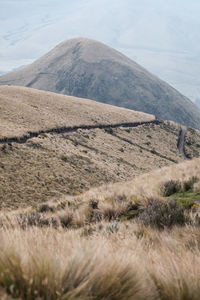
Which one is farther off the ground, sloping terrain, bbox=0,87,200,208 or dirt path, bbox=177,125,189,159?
sloping terrain, bbox=0,87,200,208

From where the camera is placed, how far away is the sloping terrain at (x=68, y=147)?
90.2ft

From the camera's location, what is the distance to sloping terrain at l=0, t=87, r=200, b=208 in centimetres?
2750

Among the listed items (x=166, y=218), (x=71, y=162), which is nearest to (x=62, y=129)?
(x=71, y=162)

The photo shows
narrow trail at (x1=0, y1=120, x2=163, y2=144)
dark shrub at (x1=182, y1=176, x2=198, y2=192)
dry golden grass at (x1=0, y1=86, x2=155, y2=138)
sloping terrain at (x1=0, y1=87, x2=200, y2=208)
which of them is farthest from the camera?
dry golden grass at (x1=0, y1=86, x2=155, y2=138)

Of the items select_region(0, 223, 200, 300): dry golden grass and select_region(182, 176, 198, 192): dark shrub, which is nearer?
select_region(0, 223, 200, 300): dry golden grass

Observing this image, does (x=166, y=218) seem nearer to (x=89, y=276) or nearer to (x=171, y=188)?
(x=89, y=276)

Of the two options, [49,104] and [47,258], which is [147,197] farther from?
[49,104]

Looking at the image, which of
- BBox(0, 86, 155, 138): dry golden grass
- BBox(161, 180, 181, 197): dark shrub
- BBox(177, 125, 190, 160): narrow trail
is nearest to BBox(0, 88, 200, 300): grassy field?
BBox(161, 180, 181, 197): dark shrub

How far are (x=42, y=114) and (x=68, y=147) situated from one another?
588 inches

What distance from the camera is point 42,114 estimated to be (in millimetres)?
54375

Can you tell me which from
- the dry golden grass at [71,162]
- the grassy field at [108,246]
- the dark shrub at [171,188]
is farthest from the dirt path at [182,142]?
the dark shrub at [171,188]

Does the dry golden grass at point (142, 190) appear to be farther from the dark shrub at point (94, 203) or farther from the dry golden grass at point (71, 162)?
the dry golden grass at point (71, 162)

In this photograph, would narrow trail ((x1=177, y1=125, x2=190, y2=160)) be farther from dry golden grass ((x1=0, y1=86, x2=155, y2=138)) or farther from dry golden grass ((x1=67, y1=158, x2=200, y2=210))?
→ dry golden grass ((x1=67, y1=158, x2=200, y2=210))

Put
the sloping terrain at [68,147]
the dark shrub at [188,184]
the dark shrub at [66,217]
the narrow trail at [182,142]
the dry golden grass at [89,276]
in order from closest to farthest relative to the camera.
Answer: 1. the dry golden grass at [89,276]
2. the dark shrub at [66,217]
3. the dark shrub at [188,184]
4. the sloping terrain at [68,147]
5. the narrow trail at [182,142]
